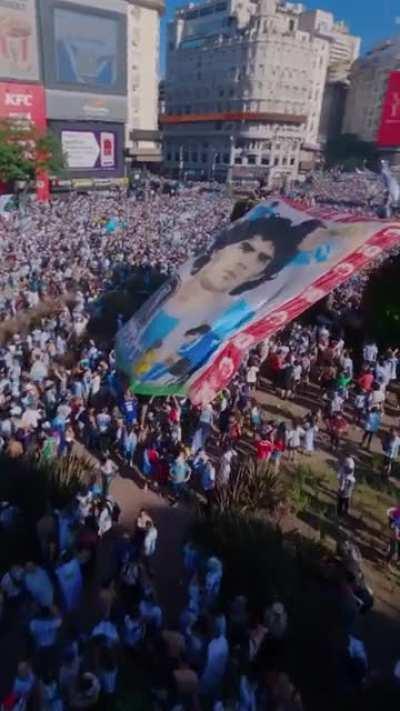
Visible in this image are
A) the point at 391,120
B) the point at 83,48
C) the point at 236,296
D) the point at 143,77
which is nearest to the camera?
the point at 236,296

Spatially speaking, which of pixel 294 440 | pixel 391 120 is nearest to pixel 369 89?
pixel 391 120

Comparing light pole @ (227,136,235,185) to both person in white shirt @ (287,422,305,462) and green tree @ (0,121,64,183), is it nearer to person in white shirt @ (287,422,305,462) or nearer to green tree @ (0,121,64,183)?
green tree @ (0,121,64,183)

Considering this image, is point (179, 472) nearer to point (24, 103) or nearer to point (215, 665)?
point (215, 665)

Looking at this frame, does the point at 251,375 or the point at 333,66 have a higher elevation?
the point at 333,66

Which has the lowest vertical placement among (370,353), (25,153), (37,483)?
(37,483)

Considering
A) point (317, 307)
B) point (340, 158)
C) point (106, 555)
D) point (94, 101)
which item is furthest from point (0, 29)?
point (340, 158)

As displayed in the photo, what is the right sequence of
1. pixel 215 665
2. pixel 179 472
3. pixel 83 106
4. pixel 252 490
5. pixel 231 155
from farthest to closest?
1. pixel 231 155
2. pixel 83 106
3. pixel 179 472
4. pixel 252 490
5. pixel 215 665
